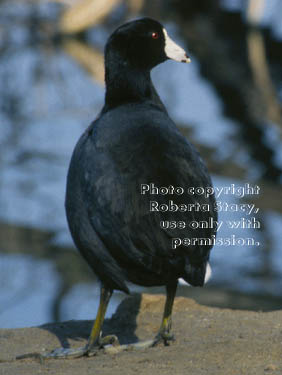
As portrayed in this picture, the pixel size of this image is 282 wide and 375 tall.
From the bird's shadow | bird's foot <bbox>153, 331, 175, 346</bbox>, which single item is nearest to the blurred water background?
the bird's shadow

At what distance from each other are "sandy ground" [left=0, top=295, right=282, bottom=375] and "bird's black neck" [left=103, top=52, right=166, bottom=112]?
1.21 meters

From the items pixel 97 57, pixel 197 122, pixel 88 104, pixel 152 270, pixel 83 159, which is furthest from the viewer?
pixel 97 57

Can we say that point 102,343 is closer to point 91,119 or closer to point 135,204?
point 135,204

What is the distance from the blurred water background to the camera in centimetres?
754

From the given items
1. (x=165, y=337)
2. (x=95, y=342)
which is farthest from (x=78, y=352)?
(x=165, y=337)

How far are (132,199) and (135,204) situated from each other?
0.03 meters

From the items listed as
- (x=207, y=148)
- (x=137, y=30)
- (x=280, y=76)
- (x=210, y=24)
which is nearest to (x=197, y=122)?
(x=207, y=148)

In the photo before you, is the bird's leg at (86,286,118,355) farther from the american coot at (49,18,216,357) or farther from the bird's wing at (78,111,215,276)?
the bird's wing at (78,111,215,276)

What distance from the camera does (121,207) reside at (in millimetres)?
3680

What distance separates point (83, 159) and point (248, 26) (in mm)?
17952

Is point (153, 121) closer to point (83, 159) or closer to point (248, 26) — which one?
point (83, 159)

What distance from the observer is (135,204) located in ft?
12.0

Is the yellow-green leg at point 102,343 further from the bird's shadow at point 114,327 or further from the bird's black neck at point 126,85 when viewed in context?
the bird's black neck at point 126,85

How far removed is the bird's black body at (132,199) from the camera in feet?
11.9
